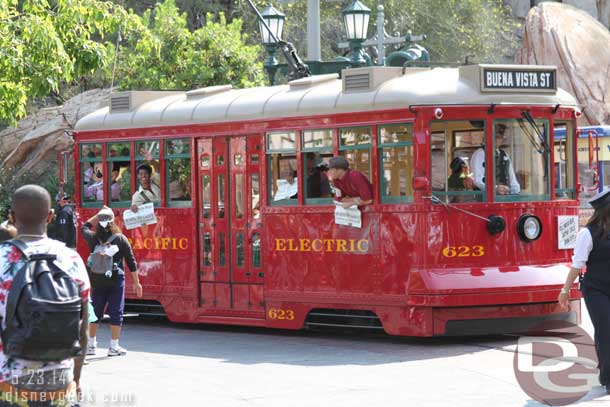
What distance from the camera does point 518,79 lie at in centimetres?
1373

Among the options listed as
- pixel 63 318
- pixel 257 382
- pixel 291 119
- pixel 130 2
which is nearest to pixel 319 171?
pixel 291 119

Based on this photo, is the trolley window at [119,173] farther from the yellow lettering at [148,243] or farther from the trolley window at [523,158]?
the trolley window at [523,158]

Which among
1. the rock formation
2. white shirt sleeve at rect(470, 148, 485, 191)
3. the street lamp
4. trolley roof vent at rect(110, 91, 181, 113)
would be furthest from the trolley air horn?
the rock formation

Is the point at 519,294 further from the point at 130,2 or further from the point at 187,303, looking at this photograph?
the point at 130,2

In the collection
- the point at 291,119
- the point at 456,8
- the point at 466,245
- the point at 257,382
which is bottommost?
the point at 257,382

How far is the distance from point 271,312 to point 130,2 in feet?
82.0

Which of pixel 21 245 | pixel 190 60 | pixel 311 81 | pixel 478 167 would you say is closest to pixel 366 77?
pixel 311 81

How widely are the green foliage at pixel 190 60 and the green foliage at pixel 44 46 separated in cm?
932

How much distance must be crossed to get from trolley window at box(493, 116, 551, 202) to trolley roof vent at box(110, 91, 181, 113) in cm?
563

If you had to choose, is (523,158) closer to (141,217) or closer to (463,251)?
(463,251)

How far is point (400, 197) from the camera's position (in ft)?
44.6

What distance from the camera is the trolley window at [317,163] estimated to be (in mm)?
14273

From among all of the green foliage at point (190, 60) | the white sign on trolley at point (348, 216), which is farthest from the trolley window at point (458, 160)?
the green foliage at point (190, 60)

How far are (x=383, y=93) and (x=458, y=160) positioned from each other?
1063 millimetres
